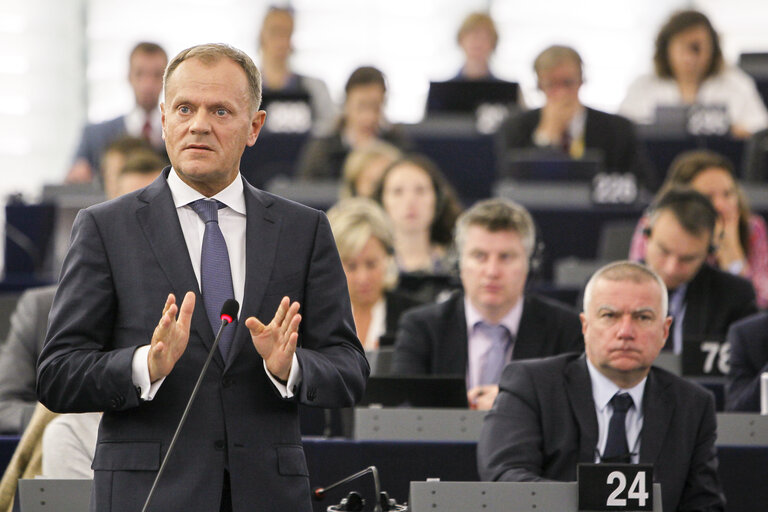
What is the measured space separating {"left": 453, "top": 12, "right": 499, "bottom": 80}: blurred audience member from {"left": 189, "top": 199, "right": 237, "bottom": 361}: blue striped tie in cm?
718

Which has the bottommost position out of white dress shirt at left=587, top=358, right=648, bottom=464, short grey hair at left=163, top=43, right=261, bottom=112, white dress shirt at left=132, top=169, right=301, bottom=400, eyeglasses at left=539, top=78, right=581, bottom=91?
white dress shirt at left=587, top=358, right=648, bottom=464

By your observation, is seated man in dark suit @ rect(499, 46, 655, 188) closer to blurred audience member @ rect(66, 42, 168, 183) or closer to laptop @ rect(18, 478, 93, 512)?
blurred audience member @ rect(66, 42, 168, 183)

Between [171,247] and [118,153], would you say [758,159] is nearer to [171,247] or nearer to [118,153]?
[118,153]

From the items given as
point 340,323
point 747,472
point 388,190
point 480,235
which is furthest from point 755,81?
point 340,323

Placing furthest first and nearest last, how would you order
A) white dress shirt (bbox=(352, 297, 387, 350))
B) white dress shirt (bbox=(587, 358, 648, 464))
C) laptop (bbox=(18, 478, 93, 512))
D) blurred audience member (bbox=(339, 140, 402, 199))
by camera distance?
1. blurred audience member (bbox=(339, 140, 402, 199))
2. white dress shirt (bbox=(352, 297, 387, 350))
3. white dress shirt (bbox=(587, 358, 648, 464))
4. laptop (bbox=(18, 478, 93, 512))

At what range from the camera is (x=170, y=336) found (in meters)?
2.21

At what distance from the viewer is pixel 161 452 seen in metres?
2.32

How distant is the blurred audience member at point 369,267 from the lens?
17.8 ft

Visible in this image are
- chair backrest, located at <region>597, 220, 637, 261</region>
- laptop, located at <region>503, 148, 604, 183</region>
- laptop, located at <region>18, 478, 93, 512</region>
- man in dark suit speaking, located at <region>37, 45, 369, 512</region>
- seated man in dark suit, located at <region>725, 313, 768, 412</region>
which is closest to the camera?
man in dark suit speaking, located at <region>37, 45, 369, 512</region>

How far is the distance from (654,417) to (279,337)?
188 centimetres

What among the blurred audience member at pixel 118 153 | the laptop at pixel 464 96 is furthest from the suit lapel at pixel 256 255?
the laptop at pixel 464 96

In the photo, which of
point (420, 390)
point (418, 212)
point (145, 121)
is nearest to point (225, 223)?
point (420, 390)

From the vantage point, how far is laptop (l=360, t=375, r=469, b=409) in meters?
4.21

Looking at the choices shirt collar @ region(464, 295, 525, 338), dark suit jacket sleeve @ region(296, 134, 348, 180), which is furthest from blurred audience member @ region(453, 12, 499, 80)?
shirt collar @ region(464, 295, 525, 338)
